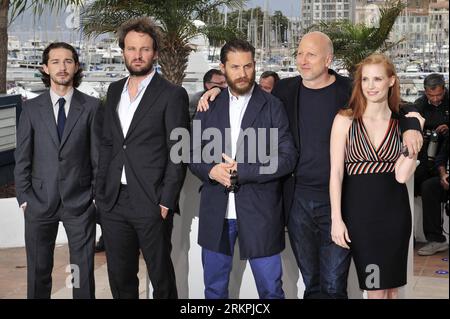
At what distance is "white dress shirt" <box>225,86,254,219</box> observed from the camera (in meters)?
4.04

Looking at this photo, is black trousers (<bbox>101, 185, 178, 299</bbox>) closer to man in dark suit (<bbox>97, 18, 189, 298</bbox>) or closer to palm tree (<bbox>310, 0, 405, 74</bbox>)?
man in dark suit (<bbox>97, 18, 189, 298</bbox>)

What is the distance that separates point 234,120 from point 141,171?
56 cm

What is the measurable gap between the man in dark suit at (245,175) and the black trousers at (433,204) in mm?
3110

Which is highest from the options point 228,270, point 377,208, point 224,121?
point 224,121

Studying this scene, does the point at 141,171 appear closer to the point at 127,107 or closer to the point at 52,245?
the point at 127,107

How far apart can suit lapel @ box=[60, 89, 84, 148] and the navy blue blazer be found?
0.73 meters

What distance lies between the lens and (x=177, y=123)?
13.3ft

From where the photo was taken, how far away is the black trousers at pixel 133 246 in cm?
405

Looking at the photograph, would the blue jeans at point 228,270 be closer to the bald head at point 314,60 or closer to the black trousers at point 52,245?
the black trousers at point 52,245

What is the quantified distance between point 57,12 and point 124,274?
6.19 m

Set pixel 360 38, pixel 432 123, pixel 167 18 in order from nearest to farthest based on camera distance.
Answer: pixel 432 123 < pixel 167 18 < pixel 360 38

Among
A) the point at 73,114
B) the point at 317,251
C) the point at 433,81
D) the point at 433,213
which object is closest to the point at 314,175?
the point at 317,251

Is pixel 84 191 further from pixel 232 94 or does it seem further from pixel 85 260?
pixel 232 94

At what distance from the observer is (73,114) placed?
4324 mm
